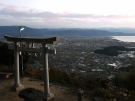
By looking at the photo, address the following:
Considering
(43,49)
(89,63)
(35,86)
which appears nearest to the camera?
(43,49)

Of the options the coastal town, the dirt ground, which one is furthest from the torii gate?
the coastal town

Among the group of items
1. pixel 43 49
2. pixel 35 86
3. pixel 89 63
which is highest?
pixel 43 49

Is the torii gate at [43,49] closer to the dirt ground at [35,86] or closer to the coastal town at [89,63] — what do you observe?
the dirt ground at [35,86]

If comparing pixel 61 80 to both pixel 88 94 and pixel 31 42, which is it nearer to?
pixel 88 94

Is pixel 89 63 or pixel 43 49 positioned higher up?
pixel 43 49

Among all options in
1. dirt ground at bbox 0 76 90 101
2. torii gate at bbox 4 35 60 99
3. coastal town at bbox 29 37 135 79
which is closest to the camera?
torii gate at bbox 4 35 60 99

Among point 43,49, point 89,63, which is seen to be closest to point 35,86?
point 43,49

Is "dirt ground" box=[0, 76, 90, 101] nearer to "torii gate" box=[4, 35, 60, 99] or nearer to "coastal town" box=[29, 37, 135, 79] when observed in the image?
"torii gate" box=[4, 35, 60, 99]

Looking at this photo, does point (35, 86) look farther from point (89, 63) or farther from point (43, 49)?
point (89, 63)

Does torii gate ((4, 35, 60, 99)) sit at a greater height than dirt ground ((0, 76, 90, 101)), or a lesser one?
greater

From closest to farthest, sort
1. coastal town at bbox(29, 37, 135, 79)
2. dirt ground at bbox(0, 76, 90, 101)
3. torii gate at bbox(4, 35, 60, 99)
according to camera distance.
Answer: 1. torii gate at bbox(4, 35, 60, 99)
2. dirt ground at bbox(0, 76, 90, 101)
3. coastal town at bbox(29, 37, 135, 79)

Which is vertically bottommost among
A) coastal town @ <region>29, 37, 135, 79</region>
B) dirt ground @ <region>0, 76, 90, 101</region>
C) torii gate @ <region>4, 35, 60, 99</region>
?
coastal town @ <region>29, 37, 135, 79</region>
